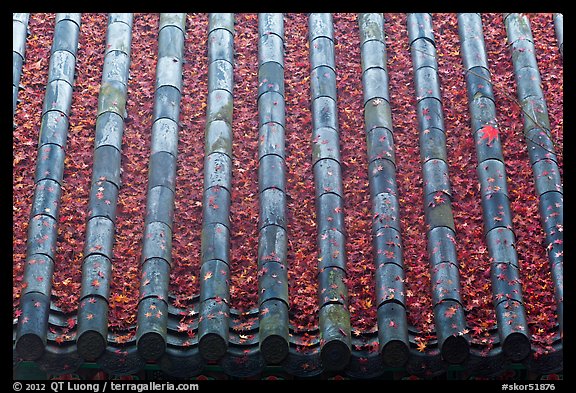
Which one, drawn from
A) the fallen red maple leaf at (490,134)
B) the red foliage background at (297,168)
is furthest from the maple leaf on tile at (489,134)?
the red foliage background at (297,168)

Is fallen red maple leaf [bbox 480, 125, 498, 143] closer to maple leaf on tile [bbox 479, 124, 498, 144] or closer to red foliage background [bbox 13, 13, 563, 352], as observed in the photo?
maple leaf on tile [bbox 479, 124, 498, 144]

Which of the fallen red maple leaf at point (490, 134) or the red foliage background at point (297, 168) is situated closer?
the red foliage background at point (297, 168)

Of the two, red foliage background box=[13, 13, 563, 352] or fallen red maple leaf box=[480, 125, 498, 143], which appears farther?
fallen red maple leaf box=[480, 125, 498, 143]

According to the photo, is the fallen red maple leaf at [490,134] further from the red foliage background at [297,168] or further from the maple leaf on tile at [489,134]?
the red foliage background at [297,168]

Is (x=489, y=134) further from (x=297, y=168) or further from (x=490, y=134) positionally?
(x=297, y=168)

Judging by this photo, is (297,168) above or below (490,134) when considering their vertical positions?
below

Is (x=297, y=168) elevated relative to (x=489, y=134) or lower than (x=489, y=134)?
lower

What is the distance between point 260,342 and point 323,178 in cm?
190

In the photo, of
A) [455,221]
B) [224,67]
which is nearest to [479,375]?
[455,221]

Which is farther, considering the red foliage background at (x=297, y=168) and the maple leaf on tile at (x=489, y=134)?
the maple leaf on tile at (x=489, y=134)

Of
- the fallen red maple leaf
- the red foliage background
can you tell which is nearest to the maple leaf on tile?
the fallen red maple leaf

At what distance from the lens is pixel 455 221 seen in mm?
8898

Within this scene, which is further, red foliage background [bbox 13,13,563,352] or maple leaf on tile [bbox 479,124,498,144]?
maple leaf on tile [bbox 479,124,498,144]

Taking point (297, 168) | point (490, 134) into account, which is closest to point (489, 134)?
point (490, 134)
